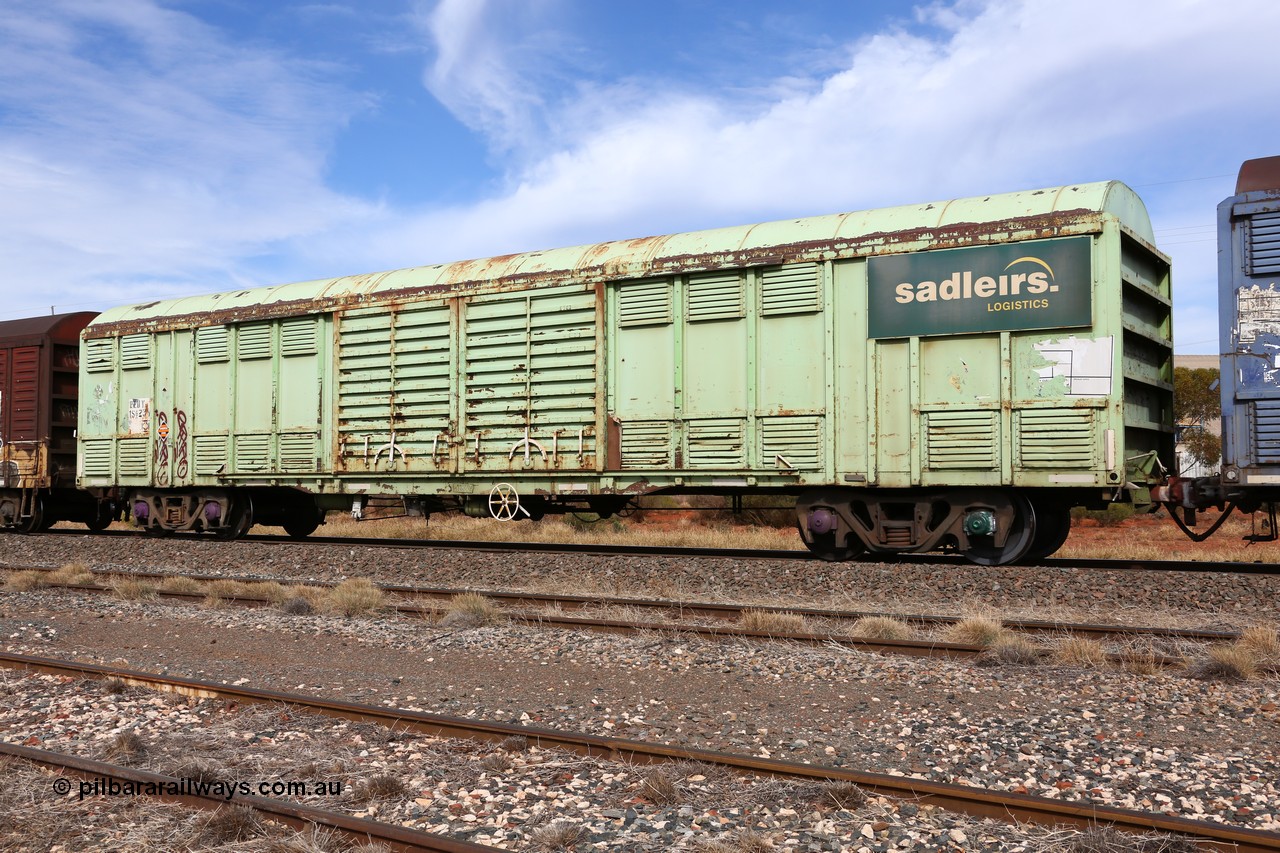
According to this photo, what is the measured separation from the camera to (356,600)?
31.3ft

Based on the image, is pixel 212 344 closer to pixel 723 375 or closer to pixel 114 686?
pixel 723 375

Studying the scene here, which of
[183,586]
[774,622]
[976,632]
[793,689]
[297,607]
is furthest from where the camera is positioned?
[183,586]

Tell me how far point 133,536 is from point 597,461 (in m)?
9.18

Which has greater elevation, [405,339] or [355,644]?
[405,339]

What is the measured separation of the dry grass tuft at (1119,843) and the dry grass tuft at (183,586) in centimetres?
954

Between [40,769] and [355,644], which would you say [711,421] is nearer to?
[355,644]

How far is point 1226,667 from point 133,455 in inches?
600

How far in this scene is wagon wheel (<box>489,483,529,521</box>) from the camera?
1256 cm

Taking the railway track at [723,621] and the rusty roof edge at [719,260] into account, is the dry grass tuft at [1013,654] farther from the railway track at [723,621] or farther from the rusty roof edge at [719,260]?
the rusty roof edge at [719,260]

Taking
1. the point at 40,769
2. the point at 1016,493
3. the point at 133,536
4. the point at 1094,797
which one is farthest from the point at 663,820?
the point at 133,536

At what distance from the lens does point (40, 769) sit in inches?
187

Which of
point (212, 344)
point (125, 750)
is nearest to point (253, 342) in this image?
A: point (212, 344)

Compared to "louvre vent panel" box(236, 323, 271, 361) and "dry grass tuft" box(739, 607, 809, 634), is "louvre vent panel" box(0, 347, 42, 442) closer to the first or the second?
"louvre vent panel" box(236, 323, 271, 361)

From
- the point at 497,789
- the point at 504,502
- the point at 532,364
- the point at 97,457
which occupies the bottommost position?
the point at 497,789
